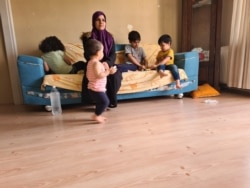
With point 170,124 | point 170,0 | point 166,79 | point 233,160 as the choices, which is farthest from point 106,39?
point 233,160

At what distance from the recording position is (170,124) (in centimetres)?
202

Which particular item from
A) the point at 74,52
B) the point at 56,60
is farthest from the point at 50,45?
the point at 74,52

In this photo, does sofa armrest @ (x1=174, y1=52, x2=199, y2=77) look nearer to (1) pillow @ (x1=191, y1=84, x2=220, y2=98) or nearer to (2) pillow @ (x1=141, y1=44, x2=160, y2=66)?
(1) pillow @ (x1=191, y1=84, x2=220, y2=98)

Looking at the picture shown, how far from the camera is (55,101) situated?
2.46 meters

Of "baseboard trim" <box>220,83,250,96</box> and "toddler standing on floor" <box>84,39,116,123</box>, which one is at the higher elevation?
"toddler standing on floor" <box>84,39,116,123</box>

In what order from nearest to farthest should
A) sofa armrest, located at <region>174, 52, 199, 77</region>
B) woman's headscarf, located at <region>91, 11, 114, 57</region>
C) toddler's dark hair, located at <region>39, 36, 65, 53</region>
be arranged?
woman's headscarf, located at <region>91, 11, 114, 57</region> < toddler's dark hair, located at <region>39, 36, 65, 53</region> < sofa armrest, located at <region>174, 52, 199, 77</region>

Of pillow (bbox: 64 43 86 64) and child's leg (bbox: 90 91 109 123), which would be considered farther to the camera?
pillow (bbox: 64 43 86 64)

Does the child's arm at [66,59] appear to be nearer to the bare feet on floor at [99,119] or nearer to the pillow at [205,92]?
the bare feet on floor at [99,119]

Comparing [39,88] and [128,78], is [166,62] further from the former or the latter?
[39,88]

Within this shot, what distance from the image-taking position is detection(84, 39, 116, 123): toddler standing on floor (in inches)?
81.7

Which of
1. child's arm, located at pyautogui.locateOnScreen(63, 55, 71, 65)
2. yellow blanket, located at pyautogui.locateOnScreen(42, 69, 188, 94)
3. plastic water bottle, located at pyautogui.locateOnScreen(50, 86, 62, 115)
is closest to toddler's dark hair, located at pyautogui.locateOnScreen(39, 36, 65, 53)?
child's arm, located at pyautogui.locateOnScreen(63, 55, 71, 65)

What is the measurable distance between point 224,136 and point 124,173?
0.89 meters

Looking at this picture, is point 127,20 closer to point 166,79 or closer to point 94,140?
point 166,79

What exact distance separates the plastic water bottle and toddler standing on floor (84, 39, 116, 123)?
1.58 feet
